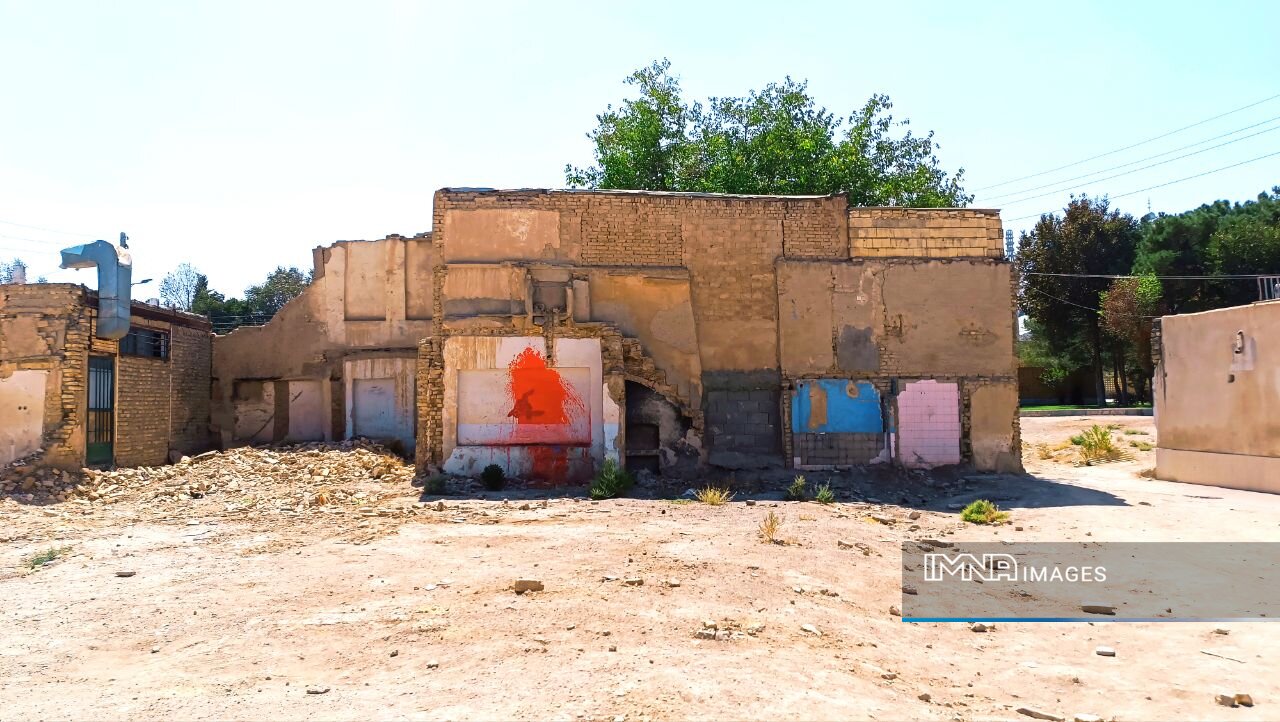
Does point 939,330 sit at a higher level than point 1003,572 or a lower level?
higher

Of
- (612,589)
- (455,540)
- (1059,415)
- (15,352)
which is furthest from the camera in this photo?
(1059,415)

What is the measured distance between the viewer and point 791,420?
16.2 m

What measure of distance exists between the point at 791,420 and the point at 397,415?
11.0m

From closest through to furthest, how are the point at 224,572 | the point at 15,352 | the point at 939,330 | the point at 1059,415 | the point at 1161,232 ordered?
the point at 224,572 < the point at 15,352 < the point at 939,330 < the point at 1059,415 < the point at 1161,232

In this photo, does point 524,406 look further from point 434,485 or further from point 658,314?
point 658,314

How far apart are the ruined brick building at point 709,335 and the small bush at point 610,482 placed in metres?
0.57

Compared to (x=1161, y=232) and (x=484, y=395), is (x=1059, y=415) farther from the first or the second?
(x=484, y=395)

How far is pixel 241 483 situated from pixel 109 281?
522cm

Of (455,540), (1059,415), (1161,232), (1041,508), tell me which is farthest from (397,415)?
(1161,232)

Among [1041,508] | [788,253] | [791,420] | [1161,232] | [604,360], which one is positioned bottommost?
[1041,508]

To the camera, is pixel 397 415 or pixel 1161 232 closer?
pixel 397 415

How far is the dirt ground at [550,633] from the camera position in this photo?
4.92 meters

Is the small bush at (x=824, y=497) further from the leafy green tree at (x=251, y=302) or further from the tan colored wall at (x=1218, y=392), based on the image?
the leafy green tree at (x=251, y=302)

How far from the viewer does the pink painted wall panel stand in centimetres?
1633
